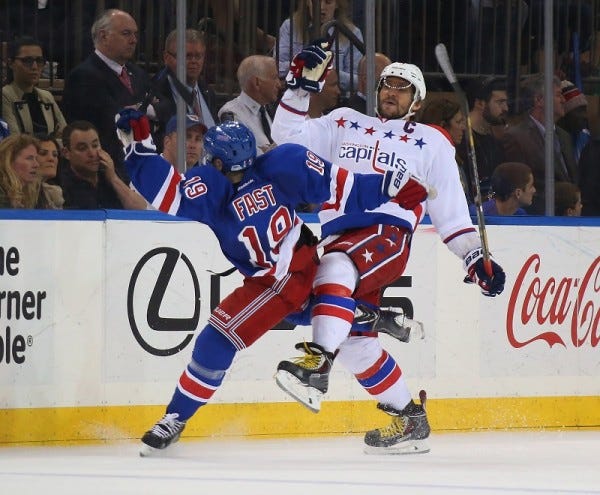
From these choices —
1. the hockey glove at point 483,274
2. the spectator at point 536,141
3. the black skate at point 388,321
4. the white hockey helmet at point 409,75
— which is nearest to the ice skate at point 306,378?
the black skate at point 388,321

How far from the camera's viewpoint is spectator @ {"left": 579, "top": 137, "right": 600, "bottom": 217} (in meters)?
6.50

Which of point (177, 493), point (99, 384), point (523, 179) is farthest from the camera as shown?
point (523, 179)

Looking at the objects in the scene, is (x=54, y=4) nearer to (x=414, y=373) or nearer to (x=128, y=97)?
(x=128, y=97)

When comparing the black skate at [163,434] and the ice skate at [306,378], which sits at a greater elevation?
the ice skate at [306,378]

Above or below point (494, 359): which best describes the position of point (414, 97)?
above

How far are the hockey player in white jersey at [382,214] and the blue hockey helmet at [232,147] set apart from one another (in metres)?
0.41

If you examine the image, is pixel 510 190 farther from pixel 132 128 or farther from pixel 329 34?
pixel 132 128

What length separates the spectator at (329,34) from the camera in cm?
602

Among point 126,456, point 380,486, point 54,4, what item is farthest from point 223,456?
point 54,4

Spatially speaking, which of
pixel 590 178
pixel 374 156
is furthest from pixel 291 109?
pixel 590 178

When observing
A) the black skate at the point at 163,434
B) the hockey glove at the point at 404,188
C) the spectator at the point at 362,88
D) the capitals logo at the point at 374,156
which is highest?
the spectator at the point at 362,88

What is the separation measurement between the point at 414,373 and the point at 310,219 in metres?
0.73

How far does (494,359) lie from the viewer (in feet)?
20.2

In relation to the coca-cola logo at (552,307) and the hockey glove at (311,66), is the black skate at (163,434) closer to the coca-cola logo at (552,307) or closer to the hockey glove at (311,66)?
the hockey glove at (311,66)
